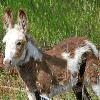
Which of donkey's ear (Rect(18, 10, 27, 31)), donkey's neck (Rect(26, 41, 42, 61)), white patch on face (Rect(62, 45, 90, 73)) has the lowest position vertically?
white patch on face (Rect(62, 45, 90, 73))

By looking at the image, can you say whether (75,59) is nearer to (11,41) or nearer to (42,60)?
(42,60)

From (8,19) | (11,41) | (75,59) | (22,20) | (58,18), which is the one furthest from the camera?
(58,18)

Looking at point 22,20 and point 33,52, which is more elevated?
point 22,20

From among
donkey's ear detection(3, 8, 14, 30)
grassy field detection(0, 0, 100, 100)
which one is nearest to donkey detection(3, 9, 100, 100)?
donkey's ear detection(3, 8, 14, 30)

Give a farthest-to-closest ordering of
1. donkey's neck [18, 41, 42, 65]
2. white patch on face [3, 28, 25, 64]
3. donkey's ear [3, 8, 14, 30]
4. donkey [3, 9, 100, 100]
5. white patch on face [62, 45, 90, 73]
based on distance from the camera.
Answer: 1. white patch on face [62, 45, 90, 73]
2. donkey's ear [3, 8, 14, 30]
3. donkey's neck [18, 41, 42, 65]
4. donkey [3, 9, 100, 100]
5. white patch on face [3, 28, 25, 64]

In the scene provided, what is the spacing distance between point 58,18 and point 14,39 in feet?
21.3

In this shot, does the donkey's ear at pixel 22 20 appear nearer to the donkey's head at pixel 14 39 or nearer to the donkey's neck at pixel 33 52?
the donkey's head at pixel 14 39

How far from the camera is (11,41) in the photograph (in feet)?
27.9

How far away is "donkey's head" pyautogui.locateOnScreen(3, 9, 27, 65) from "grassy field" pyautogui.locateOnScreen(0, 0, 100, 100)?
4.54 metres

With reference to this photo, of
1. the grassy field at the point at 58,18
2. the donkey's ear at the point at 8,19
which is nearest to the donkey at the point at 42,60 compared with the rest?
the donkey's ear at the point at 8,19

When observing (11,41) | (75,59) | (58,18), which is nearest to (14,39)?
(11,41)

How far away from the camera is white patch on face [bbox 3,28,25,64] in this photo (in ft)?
27.4

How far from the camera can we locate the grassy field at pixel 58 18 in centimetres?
1416

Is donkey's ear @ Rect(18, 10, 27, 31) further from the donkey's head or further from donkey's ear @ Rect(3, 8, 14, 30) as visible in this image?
donkey's ear @ Rect(3, 8, 14, 30)
